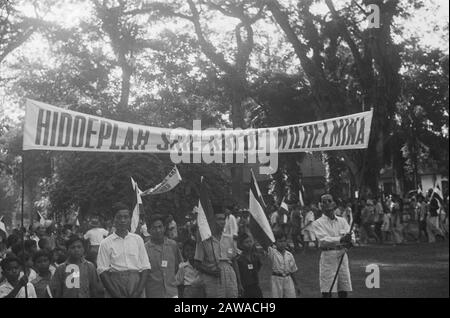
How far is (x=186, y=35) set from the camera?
2703 cm

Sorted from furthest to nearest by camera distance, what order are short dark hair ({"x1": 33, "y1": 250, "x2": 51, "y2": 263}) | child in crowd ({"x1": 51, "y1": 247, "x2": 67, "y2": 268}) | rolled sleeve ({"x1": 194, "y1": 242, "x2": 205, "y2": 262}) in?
child in crowd ({"x1": 51, "y1": 247, "x2": 67, "y2": 268}) < rolled sleeve ({"x1": 194, "y1": 242, "x2": 205, "y2": 262}) < short dark hair ({"x1": 33, "y1": 250, "x2": 51, "y2": 263})

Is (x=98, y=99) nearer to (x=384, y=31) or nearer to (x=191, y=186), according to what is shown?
(x=191, y=186)

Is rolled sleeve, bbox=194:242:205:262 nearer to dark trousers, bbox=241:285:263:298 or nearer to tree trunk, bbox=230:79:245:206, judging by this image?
dark trousers, bbox=241:285:263:298

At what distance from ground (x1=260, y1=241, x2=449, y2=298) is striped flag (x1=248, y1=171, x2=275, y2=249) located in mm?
2606

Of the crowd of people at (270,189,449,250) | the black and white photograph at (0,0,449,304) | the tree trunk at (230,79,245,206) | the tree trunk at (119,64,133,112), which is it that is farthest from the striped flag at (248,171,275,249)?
Answer: the tree trunk at (119,64,133,112)

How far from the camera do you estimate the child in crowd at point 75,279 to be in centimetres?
669

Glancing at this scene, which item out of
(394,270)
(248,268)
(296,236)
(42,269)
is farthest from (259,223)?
(296,236)

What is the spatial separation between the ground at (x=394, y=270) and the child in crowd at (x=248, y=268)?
2.63 metres

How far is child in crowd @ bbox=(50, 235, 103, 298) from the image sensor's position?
6691 millimetres

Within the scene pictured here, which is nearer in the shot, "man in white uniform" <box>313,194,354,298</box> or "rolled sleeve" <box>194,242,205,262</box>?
"rolled sleeve" <box>194,242,205,262</box>

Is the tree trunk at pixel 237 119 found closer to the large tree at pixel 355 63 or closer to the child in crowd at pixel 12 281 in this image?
the large tree at pixel 355 63

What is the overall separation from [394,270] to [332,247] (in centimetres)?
503

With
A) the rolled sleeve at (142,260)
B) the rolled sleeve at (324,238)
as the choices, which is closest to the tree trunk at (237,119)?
the rolled sleeve at (324,238)

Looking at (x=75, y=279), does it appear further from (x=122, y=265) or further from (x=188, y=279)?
(x=188, y=279)
